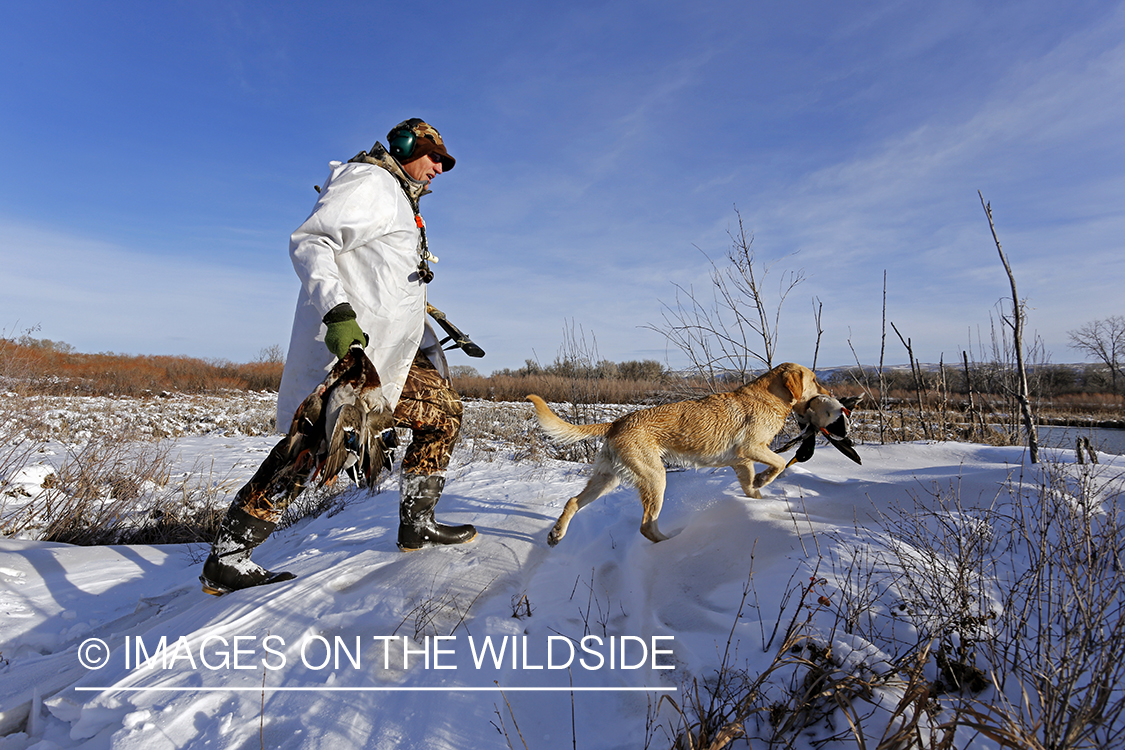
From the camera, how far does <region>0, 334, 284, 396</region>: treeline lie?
17.2m

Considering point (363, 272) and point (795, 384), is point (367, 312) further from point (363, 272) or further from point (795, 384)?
point (795, 384)

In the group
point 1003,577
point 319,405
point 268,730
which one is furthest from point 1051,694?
point 319,405

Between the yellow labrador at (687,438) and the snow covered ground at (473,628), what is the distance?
0.28 metres

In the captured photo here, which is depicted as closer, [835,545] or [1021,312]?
[835,545]

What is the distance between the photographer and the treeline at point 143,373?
56.6ft

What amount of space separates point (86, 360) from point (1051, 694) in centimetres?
2983

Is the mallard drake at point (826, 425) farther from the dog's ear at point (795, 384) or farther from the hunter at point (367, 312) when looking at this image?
the hunter at point (367, 312)

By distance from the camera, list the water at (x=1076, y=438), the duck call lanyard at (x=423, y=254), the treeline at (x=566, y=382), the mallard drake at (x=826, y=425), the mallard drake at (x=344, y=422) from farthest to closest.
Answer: the treeline at (x=566, y=382) → the water at (x=1076, y=438) → the mallard drake at (x=826, y=425) → the duck call lanyard at (x=423, y=254) → the mallard drake at (x=344, y=422)

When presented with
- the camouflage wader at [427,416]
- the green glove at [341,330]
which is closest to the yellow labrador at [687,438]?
the camouflage wader at [427,416]

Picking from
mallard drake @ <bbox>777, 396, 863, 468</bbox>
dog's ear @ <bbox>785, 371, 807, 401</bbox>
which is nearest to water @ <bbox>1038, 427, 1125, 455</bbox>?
mallard drake @ <bbox>777, 396, 863, 468</bbox>

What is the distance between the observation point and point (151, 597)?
322 cm

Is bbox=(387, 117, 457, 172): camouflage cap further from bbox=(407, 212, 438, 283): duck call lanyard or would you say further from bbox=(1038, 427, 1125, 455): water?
bbox=(1038, 427, 1125, 455): water

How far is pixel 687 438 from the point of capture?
3750mm

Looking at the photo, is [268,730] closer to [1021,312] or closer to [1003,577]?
[1003,577]
